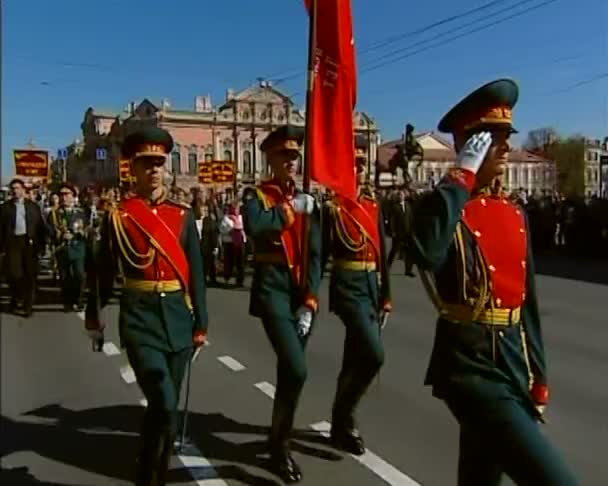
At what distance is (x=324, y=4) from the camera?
14.4 feet

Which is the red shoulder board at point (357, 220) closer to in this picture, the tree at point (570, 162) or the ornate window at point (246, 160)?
the tree at point (570, 162)

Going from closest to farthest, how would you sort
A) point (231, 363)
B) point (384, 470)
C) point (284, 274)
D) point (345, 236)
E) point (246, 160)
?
point (384, 470)
point (284, 274)
point (345, 236)
point (231, 363)
point (246, 160)

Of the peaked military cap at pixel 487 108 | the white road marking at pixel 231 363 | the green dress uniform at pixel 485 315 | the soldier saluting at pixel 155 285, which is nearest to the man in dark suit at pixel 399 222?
the white road marking at pixel 231 363

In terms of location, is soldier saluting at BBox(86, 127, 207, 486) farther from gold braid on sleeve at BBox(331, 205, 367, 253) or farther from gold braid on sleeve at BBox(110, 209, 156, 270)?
gold braid on sleeve at BBox(331, 205, 367, 253)

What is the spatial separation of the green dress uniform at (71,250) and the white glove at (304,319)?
6.91 metres

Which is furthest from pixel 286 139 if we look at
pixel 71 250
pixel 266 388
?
pixel 71 250

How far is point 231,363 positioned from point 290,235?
9.63ft

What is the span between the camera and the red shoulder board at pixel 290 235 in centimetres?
411

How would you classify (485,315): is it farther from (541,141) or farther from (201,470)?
(541,141)

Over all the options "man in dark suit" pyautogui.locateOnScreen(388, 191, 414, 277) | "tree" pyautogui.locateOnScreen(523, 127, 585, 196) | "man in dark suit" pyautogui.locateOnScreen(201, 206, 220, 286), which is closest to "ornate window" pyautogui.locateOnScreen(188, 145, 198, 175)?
"tree" pyautogui.locateOnScreen(523, 127, 585, 196)

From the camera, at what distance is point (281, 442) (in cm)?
394

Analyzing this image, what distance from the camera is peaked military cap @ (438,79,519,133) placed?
8.19ft

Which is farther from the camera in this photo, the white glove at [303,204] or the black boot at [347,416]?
the black boot at [347,416]

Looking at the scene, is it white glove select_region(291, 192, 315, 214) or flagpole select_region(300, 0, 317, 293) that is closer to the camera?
white glove select_region(291, 192, 315, 214)
